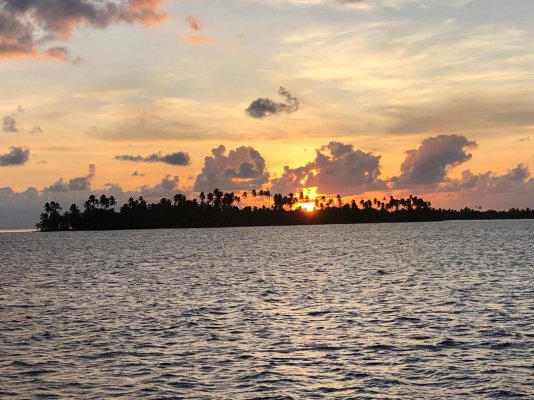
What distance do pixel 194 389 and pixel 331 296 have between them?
38574mm

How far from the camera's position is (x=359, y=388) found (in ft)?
97.9

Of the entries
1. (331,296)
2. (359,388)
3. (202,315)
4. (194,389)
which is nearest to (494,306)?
(331,296)

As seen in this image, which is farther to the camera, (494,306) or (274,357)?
(494,306)

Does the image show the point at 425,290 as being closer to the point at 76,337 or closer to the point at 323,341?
the point at 323,341

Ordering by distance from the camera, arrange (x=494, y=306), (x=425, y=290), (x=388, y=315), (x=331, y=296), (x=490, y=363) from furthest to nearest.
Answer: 1. (x=425, y=290)
2. (x=331, y=296)
3. (x=494, y=306)
4. (x=388, y=315)
5. (x=490, y=363)

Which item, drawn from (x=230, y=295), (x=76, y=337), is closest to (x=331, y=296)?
(x=230, y=295)

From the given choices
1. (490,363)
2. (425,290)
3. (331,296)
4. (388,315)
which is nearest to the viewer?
(490,363)

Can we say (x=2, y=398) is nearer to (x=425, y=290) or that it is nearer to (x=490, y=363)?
(x=490, y=363)

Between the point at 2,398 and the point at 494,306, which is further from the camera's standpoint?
the point at 494,306

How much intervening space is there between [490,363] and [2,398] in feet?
81.3

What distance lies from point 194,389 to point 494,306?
117 feet

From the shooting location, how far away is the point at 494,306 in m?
56.6

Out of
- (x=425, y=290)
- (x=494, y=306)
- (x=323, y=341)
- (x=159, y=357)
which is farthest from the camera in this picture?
(x=425, y=290)

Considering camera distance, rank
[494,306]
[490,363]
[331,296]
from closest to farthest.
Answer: [490,363] < [494,306] < [331,296]
